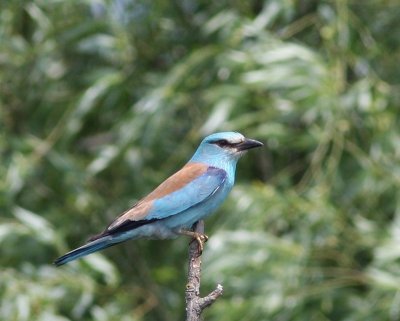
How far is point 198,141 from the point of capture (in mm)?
8328

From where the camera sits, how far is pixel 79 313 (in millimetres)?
7625

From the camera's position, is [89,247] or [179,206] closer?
[89,247]

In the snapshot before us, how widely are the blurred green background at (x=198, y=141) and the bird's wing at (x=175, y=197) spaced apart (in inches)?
68.4

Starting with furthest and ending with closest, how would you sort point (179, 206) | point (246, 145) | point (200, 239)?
1. point (246, 145)
2. point (179, 206)
3. point (200, 239)

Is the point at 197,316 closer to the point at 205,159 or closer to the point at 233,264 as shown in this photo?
the point at 205,159

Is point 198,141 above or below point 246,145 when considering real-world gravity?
below

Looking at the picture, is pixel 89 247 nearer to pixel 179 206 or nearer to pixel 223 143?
pixel 179 206

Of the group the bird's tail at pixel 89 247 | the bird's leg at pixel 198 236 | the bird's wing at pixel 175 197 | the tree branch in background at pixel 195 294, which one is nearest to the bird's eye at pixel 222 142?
the bird's wing at pixel 175 197

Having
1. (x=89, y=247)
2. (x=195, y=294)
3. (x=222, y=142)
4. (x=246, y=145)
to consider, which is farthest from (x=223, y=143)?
(x=195, y=294)

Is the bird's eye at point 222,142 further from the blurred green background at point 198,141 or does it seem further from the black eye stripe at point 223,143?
the blurred green background at point 198,141

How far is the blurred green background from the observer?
286 inches

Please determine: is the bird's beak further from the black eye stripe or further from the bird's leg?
the bird's leg

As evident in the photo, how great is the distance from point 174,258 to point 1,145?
1.56 metres

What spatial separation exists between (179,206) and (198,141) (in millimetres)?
3182
